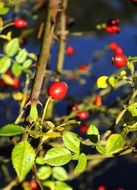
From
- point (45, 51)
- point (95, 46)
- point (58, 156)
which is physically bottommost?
point (95, 46)

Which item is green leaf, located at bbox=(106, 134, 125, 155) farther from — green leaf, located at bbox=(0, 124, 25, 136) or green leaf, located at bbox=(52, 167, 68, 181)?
green leaf, located at bbox=(52, 167, 68, 181)

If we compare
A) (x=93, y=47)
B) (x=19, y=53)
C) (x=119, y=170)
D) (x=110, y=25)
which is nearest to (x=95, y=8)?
(x=93, y=47)

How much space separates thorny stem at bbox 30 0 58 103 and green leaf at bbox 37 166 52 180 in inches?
11.0

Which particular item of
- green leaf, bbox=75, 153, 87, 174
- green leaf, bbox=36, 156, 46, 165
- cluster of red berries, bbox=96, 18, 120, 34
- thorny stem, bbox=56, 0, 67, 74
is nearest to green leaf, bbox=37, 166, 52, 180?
green leaf, bbox=36, 156, 46, 165

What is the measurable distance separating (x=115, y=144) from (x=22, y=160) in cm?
18

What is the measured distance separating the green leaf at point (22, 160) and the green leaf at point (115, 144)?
0.49ft

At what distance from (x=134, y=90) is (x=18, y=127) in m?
0.37

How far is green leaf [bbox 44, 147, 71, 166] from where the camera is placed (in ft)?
2.71

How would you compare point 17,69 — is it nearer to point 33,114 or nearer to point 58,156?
point 33,114

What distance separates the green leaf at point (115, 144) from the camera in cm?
84

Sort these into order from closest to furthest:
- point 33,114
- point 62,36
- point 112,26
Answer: point 33,114 → point 62,36 → point 112,26

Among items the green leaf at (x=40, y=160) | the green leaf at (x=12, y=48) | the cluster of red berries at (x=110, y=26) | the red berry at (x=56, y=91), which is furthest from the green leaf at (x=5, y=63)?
the cluster of red berries at (x=110, y=26)

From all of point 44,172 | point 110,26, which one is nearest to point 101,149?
point 44,172

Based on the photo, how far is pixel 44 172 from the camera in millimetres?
1176
